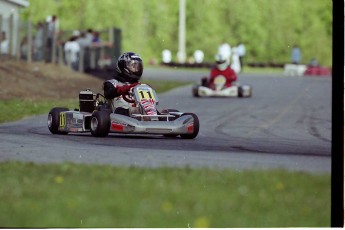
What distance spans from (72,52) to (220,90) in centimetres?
736

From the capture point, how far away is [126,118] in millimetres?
14555

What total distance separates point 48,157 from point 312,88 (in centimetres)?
2379

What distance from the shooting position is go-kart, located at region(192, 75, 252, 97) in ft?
92.1

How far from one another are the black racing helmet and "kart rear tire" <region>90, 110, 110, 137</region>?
2.71 ft

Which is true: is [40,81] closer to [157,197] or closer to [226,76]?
[226,76]

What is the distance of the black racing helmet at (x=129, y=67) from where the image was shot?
15.0 meters

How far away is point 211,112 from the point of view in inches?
861

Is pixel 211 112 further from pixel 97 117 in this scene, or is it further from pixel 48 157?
pixel 48 157

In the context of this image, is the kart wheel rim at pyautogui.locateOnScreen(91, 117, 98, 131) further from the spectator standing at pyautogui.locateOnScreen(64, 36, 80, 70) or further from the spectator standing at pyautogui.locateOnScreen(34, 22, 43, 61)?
the spectator standing at pyautogui.locateOnScreen(64, 36, 80, 70)

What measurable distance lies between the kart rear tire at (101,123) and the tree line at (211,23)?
23.5 metres

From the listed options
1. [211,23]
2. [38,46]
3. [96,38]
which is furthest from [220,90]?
[211,23]

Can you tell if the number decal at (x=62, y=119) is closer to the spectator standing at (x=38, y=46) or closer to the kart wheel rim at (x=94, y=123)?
the kart wheel rim at (x=94, y=123)

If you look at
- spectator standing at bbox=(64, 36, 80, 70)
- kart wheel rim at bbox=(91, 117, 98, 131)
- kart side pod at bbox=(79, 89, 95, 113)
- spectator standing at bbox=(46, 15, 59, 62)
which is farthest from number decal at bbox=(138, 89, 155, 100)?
spectator standing at bbox=(64, 36, 80, 70)

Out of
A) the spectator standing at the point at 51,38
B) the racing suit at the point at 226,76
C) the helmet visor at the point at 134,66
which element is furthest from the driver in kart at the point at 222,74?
the helmet visor at the point at 134,66
